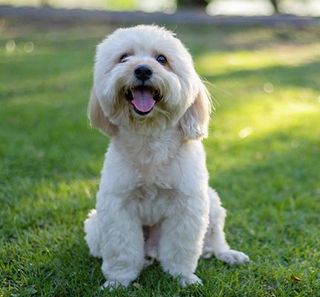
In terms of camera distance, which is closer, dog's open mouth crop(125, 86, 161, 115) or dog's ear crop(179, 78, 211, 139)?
dog's open mouth crop(125, 86, 161, 115)

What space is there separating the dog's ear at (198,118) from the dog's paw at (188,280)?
37.1 inches

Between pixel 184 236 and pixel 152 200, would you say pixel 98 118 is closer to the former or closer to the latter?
pixel 152 200

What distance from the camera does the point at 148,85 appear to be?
10.7ft

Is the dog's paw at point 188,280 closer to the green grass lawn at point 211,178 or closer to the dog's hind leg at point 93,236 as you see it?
the green grass lawn at point 211,178

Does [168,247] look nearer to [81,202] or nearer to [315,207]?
A: [81,202]

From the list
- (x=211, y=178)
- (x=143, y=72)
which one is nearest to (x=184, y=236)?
(x=143, y=72)

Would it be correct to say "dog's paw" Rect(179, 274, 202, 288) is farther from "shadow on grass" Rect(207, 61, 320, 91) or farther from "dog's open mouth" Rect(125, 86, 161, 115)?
"shadow on grass" Rect(207, 61, 320, 91)

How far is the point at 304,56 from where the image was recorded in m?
13.5

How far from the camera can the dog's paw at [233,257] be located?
3.83 metres

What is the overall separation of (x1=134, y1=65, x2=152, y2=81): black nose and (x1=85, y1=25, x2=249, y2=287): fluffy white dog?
0.11 ft

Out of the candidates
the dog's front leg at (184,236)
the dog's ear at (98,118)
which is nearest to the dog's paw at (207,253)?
the dog's front leg at (184,236)

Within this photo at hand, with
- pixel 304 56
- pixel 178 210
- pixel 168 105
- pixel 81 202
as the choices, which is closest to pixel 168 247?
pixel 178 210

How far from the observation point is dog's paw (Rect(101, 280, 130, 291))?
11.0 feet

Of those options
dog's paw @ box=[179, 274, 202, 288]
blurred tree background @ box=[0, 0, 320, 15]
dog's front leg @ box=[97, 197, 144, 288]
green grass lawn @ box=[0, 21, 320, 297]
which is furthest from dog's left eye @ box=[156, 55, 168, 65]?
blurred tree background @ box=[0, 0, 320, 15]
